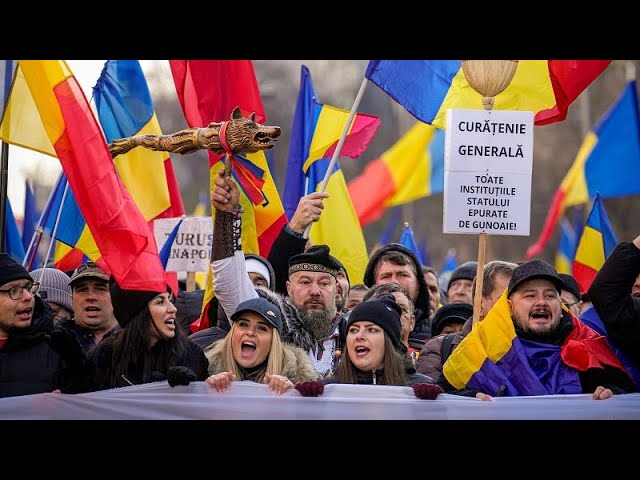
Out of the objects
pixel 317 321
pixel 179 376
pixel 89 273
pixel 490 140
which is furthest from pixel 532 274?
pixel 89 273

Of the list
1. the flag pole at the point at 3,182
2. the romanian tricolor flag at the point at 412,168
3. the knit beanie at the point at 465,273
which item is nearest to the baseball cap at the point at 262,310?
the flag pole at the point at 3,182

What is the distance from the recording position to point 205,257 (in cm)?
970

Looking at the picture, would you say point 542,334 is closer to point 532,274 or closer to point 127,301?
point 532,274

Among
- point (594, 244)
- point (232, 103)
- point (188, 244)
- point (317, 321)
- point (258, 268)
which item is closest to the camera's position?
point (317, 321)

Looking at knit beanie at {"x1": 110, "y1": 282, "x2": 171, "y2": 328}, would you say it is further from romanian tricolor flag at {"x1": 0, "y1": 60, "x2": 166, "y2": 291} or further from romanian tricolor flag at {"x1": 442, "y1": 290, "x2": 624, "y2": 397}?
romanian tricolor flag at {"x1": 442, "y1": 290, "x2": 624, "y2": 397}

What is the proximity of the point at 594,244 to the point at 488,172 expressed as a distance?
→ 330 centimetres

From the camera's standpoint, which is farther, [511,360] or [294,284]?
[294,284]

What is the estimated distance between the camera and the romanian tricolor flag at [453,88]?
8.31 meters

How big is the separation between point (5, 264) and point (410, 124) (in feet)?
106

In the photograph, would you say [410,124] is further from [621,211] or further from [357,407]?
[357,407]

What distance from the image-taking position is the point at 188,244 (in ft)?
31.6

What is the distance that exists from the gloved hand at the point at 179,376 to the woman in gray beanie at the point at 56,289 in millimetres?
2157

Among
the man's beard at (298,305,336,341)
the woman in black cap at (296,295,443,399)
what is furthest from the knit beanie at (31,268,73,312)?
the woman in black cap at (296,295,443,399)
